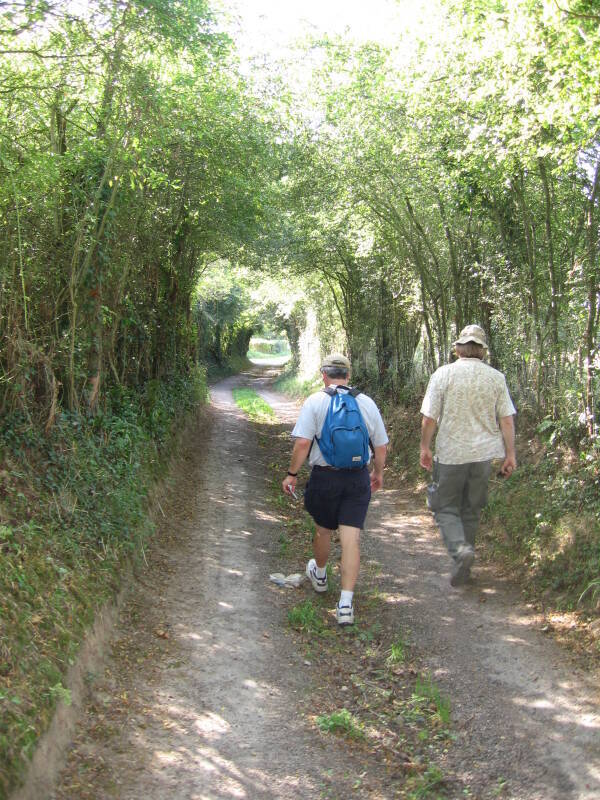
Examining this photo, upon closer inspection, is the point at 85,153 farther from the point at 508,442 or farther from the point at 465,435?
the point at 508,442

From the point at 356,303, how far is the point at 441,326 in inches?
286

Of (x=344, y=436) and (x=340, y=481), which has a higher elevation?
(x=344, y=436)

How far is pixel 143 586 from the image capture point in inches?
217

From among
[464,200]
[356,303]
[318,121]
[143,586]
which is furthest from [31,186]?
[356,303]

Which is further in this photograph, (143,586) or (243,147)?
(243,147)

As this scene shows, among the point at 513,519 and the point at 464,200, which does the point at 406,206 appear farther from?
the point at 513,519

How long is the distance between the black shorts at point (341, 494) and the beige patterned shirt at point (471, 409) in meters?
0.86

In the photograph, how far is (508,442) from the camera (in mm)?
5336

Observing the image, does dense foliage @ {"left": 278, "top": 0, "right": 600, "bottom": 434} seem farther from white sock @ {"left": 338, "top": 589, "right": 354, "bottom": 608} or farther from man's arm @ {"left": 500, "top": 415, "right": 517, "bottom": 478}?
white sock @ {"left": 338, "top": 589, "right": 354, "bottom": 608}

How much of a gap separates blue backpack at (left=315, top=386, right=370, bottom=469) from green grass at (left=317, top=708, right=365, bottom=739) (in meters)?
1.77

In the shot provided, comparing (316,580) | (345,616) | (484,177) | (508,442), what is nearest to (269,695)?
(345,616)

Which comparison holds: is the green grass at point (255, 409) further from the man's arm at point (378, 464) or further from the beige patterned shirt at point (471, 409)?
the man's arm at point (378, 464)

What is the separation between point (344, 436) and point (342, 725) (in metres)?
1.97

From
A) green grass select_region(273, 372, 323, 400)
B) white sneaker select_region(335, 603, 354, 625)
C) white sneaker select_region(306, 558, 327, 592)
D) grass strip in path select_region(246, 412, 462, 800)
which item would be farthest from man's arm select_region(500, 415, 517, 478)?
green grass select_region(273, 372, 323, 400)
